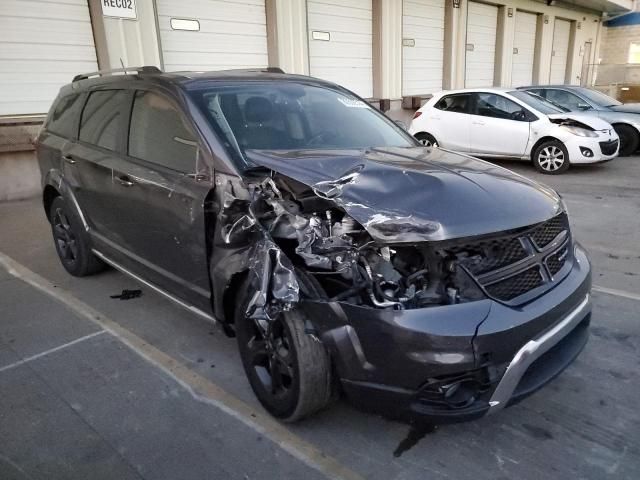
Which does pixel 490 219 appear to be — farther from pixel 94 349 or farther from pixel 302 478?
pixel 94 349

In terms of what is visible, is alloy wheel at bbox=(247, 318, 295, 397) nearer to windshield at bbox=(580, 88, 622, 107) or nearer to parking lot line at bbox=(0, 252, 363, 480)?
parking lot line at bbox=(0, 252, 363, 480)

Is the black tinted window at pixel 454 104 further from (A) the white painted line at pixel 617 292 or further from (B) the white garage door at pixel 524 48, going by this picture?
(B) the white garage door at pixel 524 48

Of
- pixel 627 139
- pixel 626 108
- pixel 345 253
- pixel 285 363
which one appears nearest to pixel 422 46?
pixel 626 108

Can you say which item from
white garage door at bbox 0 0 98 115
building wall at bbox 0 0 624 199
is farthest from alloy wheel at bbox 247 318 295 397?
white garage door at bbox 0 0 98 115

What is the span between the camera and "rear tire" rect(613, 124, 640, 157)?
10.6m

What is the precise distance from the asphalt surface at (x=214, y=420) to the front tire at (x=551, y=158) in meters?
5.54

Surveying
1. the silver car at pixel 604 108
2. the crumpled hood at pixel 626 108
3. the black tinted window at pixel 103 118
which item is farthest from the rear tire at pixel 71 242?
the crumpled hood at pixel 626 108

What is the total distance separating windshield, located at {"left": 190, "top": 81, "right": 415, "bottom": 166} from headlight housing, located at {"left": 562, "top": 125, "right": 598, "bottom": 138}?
628 centimetres

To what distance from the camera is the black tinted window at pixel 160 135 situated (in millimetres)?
3029

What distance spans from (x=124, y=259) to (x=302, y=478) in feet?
7.42

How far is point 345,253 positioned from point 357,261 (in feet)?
0.22

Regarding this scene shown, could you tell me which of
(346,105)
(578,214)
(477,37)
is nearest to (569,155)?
(578,214)

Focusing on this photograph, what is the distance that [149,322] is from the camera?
3.84 m

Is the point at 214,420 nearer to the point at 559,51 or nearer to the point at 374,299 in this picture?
the point at 374,299
